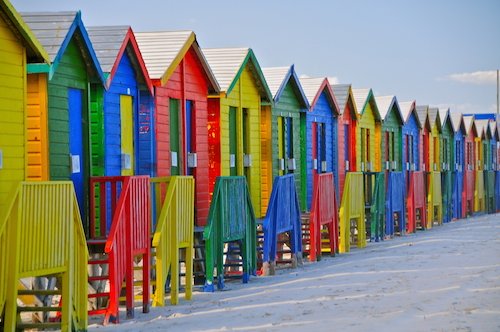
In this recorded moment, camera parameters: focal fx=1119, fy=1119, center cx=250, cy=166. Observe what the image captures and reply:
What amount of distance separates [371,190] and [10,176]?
1547 centimetres

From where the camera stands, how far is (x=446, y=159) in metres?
39.7

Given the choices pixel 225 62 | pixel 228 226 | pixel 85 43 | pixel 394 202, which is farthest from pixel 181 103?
pixel 394 202

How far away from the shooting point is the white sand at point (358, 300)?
37.7 ft

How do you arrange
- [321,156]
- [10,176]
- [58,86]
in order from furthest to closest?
1. [321,156]
2. [58,86]
3. [10,176]

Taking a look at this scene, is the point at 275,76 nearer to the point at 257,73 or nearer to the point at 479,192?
the point at 257,73

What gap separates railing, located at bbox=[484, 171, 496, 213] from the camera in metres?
45.1

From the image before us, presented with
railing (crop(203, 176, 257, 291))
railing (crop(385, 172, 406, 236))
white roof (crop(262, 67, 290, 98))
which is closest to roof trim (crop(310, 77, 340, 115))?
white roof (crop(262, 67, 290, 98))

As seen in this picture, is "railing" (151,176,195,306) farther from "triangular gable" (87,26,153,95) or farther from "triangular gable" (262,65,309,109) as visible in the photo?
"triangular gable" (262,65,309,109)

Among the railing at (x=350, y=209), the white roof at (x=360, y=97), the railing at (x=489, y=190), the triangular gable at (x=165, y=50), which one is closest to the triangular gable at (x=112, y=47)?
the triangular gable at (x=165, y=50)

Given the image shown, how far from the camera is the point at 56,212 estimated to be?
1054 centimetres

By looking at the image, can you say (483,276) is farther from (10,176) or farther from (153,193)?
(10,176)

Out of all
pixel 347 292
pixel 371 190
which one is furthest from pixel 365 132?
pixel 347 292

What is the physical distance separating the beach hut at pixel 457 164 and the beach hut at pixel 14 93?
26.5m

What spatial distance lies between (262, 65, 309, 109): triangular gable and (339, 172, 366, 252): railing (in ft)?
6.10
